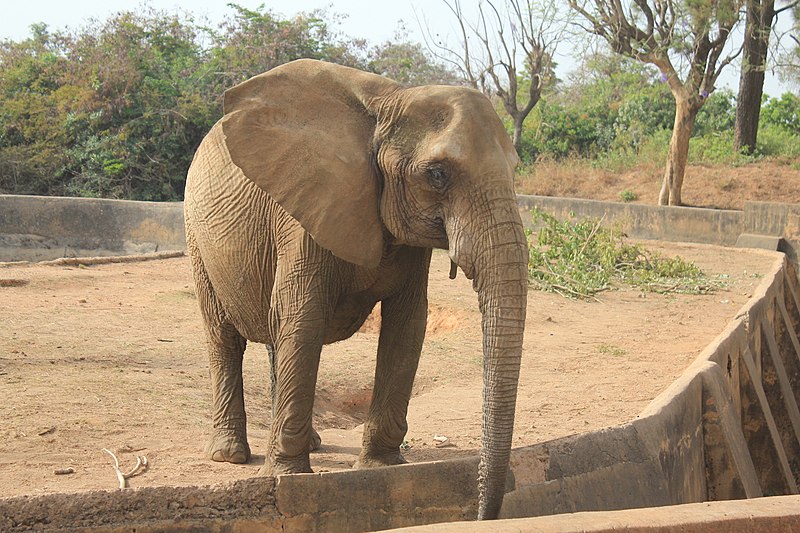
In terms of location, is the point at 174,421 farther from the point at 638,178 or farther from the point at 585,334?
the point at 638,178

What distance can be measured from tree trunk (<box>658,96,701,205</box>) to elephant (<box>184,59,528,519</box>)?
56.3 feet

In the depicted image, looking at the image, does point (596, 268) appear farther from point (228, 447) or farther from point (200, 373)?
point (228, 447)

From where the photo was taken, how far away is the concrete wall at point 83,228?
16312 millimetres

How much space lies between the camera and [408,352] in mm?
5324

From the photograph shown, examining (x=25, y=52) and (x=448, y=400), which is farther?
(x=25, y=52)

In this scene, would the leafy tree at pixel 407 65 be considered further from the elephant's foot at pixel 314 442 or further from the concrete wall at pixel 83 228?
the elephant's foot at pixel 314 442

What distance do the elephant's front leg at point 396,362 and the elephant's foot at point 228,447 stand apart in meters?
0.90

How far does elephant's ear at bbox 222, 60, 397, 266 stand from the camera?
15.2ft

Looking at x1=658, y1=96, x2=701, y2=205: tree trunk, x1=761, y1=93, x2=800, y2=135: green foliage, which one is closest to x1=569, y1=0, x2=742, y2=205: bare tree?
x1=658, y1=96, x2=701, y2=205: tree trunk

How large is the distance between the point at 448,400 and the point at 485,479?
3872mm

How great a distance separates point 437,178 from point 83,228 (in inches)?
529

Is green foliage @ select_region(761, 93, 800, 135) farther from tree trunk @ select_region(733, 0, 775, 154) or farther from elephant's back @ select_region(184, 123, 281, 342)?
elephant's back @ select_region(184, 123, 281, 342)

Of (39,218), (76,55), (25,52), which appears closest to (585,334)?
(39,218)

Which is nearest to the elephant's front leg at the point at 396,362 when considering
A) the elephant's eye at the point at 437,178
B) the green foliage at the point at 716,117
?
the elephant's eye at the point at 437,178
